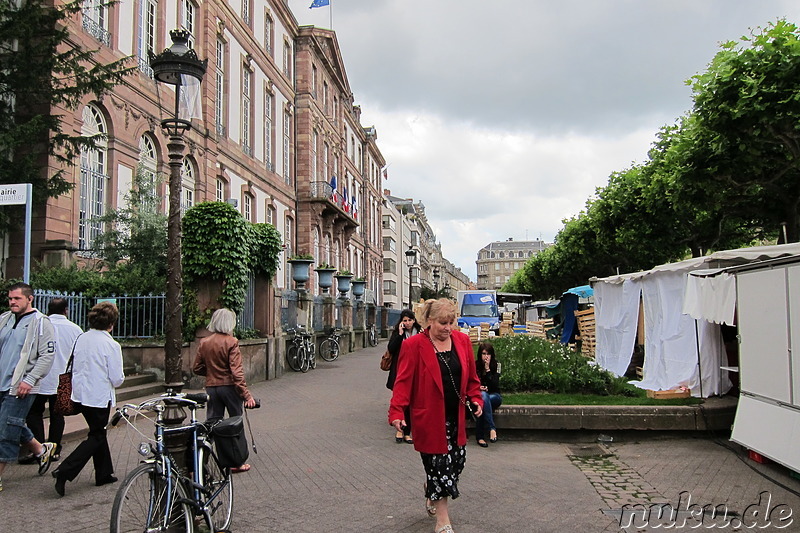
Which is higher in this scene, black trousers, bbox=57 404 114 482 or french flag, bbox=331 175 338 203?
french flag, bbox=331 175 338 203

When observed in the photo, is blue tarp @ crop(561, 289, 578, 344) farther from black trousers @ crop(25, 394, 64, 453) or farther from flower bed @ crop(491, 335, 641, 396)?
black trousers @ crop(25, 394, 64, 453)

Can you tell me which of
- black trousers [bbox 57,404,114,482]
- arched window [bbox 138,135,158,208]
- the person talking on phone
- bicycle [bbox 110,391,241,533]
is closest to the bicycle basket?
bicycle [bbox 110,391,241,533]

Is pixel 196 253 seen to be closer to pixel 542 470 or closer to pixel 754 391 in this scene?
pixel 542 470

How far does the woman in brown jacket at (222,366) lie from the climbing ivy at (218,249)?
258 inches

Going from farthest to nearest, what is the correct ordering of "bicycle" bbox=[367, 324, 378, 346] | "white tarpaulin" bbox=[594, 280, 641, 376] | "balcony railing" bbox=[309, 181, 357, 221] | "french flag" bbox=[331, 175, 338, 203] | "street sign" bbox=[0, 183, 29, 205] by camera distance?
1. "french flag" bbox=[331, 175, 338, 203]
2. "balcony railing" bbox=[309, 181, 357, 221]
3. "bicycle" bbox=[367, 324, 378, 346]
4. "white tarpaulin" bbox=[594, 280, 641, 376]
5. "street sign" bbox=[0, 183, 29, 205]

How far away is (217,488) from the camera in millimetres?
4547

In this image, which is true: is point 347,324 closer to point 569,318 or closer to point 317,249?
point 569,318

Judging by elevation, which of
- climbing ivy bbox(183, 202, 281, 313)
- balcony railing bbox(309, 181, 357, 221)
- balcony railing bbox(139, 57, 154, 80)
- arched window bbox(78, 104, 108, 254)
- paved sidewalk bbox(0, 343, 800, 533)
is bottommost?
paved sidewalk bbox(0, 343, 800, 533)

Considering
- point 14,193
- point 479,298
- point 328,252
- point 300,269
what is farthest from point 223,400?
point 328,252

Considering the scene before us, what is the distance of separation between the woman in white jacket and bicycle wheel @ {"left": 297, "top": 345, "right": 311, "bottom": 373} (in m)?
11.9

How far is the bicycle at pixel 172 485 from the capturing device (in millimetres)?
3729

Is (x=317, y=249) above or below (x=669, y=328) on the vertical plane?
above

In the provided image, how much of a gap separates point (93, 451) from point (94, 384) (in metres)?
0.63

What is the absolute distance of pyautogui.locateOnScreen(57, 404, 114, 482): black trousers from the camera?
5.57m
